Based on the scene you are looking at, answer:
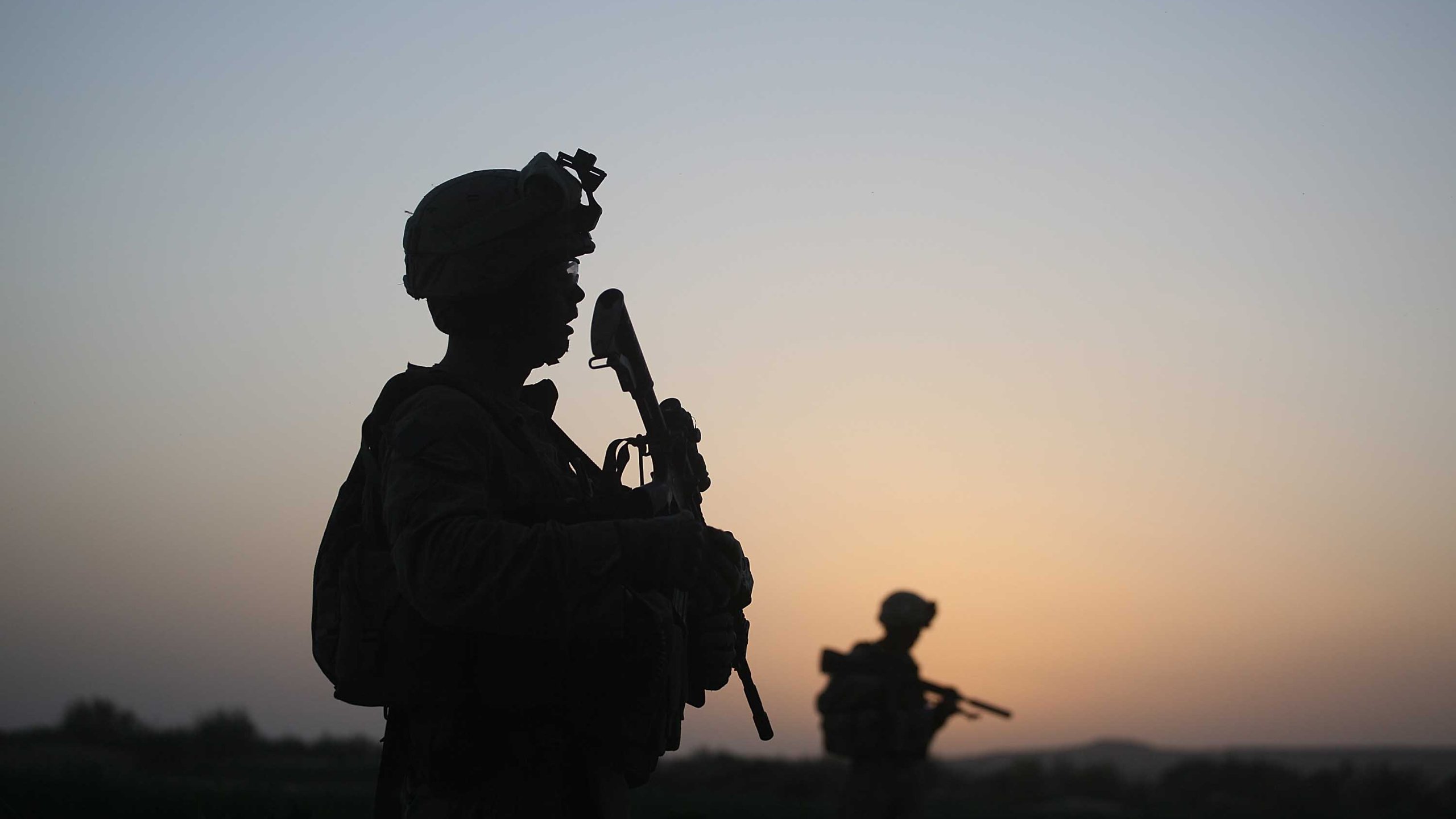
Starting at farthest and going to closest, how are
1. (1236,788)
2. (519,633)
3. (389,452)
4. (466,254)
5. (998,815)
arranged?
(1236,788) < (998,815) < (466,254) < (389,452) < (519,633)

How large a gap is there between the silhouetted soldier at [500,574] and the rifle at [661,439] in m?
0.16

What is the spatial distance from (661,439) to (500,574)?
0.86 metres

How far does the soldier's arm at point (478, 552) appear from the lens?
123 inches

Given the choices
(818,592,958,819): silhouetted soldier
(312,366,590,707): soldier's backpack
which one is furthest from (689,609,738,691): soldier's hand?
(818,592,958,819): silhouetted soldier

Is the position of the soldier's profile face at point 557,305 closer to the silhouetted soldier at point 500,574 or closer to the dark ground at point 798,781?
the silhouetted soldier at point 500,574

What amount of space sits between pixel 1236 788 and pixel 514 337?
23.1 m

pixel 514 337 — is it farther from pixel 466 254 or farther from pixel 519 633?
pixel 519 633

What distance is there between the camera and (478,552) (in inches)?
122

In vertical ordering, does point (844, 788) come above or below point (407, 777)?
above

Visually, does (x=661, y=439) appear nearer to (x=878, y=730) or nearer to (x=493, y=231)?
(x=493, y=231)

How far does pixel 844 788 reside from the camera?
12656 mm

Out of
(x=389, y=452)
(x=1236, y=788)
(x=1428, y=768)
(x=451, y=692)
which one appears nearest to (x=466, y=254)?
(x=389, y=452)

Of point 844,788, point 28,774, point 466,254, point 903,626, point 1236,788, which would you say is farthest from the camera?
point 1236,788

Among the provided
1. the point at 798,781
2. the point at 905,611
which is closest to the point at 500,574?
the point at 905,611
